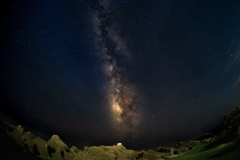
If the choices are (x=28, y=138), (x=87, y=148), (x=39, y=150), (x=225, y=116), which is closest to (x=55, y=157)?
(x=39, y=150)

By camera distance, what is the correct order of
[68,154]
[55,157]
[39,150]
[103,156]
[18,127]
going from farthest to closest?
1. [103,156]
2. [68,154]
3. [55,157]
4. [39,150]
5. [18,127]

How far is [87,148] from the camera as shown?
44906 mm

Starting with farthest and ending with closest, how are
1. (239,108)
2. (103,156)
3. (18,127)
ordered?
(103,156) < (239,108) < (18,127)

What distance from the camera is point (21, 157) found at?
71.6ft

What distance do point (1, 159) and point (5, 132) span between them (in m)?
4.41

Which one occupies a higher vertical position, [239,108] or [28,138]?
[239,108]

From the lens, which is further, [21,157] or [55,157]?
[55,157]

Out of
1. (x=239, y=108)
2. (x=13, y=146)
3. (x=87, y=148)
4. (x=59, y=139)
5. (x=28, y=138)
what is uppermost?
(x=239, y=108)

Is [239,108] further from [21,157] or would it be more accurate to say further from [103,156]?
[21,157]

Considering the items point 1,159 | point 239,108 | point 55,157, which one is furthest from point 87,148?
point 239,108

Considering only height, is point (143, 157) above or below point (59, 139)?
above

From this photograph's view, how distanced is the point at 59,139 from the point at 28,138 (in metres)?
8.70

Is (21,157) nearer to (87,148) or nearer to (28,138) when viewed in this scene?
(28,138)

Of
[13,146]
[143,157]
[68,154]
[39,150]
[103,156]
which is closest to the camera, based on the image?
[13,146]
